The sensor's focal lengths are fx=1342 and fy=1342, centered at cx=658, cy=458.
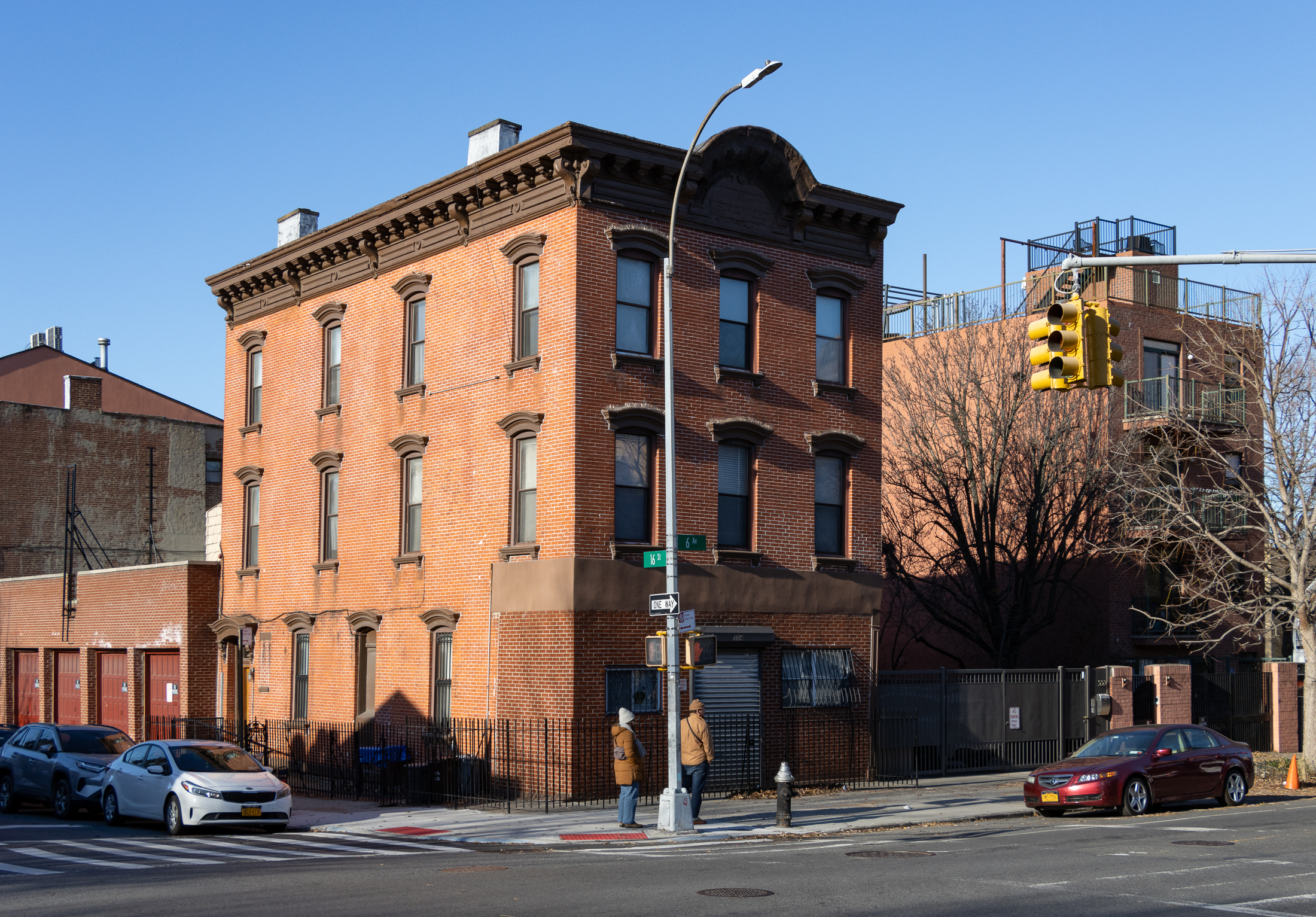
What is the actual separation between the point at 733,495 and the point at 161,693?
18.0m

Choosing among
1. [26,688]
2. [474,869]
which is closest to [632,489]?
[474,869]

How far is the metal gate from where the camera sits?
82.1ft

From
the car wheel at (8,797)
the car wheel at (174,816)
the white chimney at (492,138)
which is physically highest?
the white chimney at (492,138)

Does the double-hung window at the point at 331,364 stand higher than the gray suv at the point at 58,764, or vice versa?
the double-hung window at the point at 331,364

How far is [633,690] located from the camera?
A: 80.2 ft

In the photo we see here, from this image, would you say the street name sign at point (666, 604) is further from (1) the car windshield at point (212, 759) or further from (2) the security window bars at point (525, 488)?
(1) the car windshield at point (212, 759)

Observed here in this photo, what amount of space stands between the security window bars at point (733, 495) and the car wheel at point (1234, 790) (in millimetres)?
9523

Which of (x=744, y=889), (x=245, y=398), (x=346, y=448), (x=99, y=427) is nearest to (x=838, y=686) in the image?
(x=346, y=448)

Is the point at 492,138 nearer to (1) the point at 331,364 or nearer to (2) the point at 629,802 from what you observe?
(1) the point at 331,364

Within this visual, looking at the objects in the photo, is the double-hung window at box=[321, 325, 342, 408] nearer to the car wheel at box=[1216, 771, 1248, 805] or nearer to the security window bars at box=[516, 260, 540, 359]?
the security window bars at box=[516, 260, 540, 359]

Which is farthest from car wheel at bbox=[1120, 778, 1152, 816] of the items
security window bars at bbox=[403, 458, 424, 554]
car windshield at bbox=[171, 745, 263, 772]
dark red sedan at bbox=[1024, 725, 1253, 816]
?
security window bars at bbox=[403, 458, 424, 554]

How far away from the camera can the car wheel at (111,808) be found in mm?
21453

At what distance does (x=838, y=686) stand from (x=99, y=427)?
31.2 metres

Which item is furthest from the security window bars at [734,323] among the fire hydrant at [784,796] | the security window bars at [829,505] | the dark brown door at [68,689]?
the dark brown door at [68,689]
